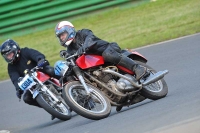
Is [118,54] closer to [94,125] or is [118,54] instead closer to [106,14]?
[94,125]

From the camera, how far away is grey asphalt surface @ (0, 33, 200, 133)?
8102mm

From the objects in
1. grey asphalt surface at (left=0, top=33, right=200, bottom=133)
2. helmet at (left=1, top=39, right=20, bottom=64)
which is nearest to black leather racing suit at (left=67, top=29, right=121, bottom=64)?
grey asphalt surface at (left=0, top=33, right=200, bottom=133)

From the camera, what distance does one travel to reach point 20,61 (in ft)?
38.2

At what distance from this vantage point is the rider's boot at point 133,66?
1015 cm

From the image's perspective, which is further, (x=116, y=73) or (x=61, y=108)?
(x=61, y=108)

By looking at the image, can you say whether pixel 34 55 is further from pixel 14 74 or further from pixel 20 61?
pixel 14 74

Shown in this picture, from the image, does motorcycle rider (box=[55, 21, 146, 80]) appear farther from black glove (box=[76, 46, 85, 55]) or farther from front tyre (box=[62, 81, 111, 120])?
front tyre (box=[62, 81, 111, 120])

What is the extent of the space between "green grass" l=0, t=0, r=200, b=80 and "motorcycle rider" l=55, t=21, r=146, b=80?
6.68 m

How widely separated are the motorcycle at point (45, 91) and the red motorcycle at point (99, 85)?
2.81 ft

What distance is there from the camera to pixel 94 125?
9.27 metres

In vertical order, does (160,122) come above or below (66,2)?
above

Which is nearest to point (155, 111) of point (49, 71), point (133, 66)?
point (133, 66)

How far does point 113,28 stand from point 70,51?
9.75 metres

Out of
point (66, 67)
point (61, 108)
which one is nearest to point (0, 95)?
point (61, 108)
